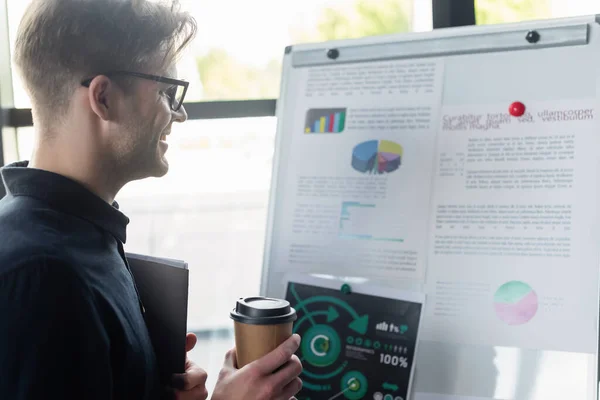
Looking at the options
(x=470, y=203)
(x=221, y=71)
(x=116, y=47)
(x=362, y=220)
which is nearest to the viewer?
(x=116, y=47)

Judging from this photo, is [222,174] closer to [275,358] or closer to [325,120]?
[325,120]

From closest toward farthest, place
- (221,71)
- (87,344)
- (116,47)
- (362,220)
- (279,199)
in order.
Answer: (87,344), (116,47), (362,220), (279,199), (221,71)

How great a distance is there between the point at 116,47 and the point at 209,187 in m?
1.11

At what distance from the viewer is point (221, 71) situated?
6.96 ft

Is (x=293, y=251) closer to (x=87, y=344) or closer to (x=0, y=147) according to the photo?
(x=87, y=344)

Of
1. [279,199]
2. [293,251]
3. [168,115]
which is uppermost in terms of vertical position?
[168,115]

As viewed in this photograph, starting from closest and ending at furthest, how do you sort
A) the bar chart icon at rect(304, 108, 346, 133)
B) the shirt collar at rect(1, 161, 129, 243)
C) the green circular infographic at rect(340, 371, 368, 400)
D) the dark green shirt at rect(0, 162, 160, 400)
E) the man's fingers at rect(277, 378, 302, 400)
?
1. the dark green shirt at rect(0, 162, 160, 400)
2. the shirt collar at rect(1, 161, 129, 243)
3. the man's fingers at rect(277, 378, 302, 400)
4. the green circular infographic at rect(340, 371, 368, 400)
5. the bar chart icon at rect(304, 108, 346, 133)

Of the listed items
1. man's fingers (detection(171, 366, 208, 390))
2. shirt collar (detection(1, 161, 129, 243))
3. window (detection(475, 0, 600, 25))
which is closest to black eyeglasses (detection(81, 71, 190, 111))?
shirt collar (detection(1, 161, 129, 243))

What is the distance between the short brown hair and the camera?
1018 millimetres

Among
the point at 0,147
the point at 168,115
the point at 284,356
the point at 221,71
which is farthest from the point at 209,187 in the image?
the point at 284,356

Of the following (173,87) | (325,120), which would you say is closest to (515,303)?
(325,120)

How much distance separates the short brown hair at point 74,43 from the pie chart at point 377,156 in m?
0.64

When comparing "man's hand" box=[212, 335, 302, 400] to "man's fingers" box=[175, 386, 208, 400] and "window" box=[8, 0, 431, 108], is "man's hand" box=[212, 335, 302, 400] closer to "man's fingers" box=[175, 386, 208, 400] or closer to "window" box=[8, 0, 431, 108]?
"man's fingers" box=[175, 386, 208, 400]

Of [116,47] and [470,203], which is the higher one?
[116,47]
